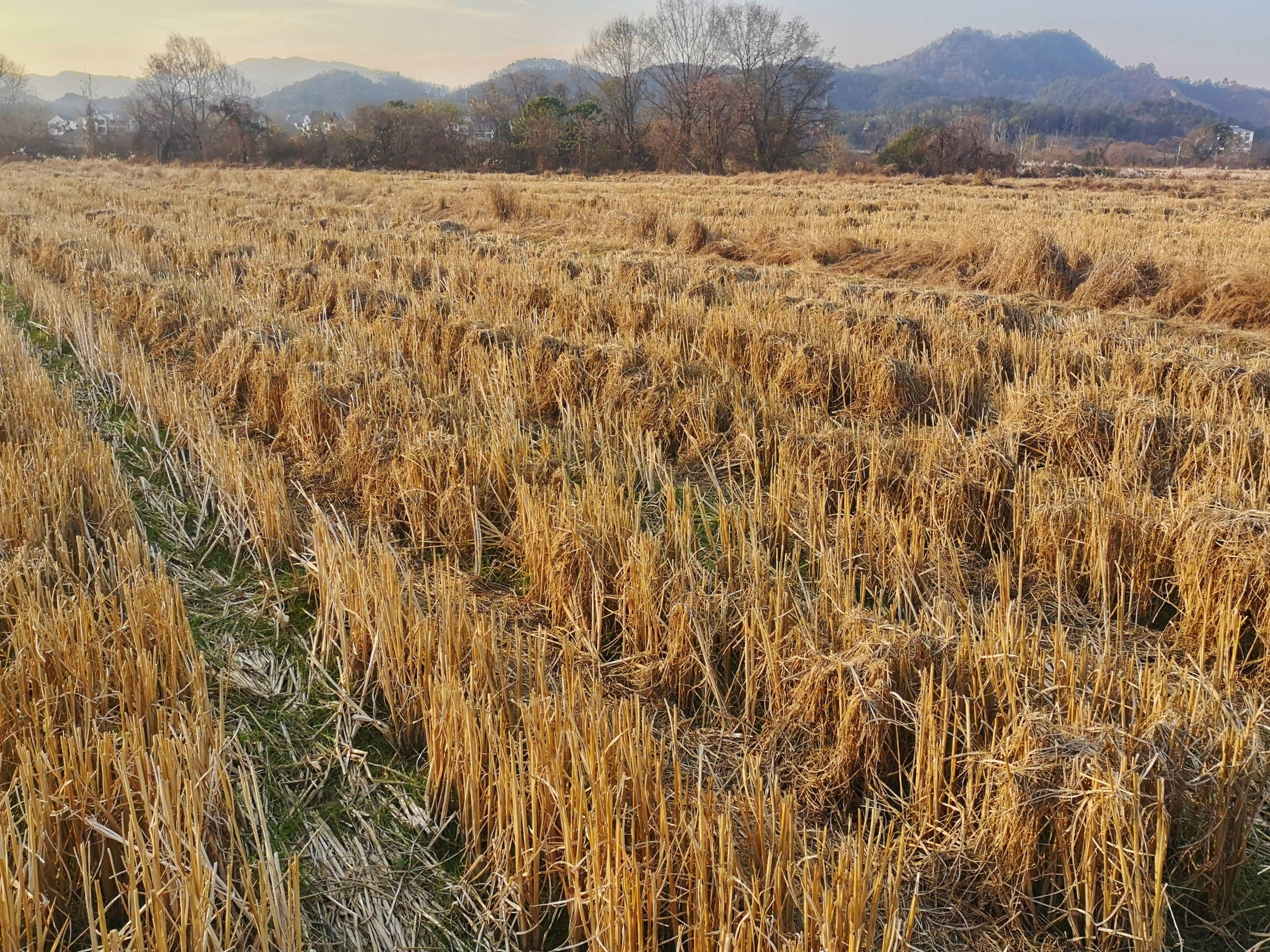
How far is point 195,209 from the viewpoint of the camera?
1586 cm

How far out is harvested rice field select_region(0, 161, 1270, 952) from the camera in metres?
1.90

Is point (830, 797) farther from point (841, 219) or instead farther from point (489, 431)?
point (841, 219)

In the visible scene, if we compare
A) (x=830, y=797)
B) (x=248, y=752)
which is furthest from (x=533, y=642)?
(x=830, y=797)

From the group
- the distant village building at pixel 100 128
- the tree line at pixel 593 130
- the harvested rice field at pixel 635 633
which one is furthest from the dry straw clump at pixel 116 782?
the distant village building at pixel 100 128

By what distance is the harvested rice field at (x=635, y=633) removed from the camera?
1.90 meters

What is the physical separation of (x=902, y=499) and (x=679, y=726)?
1.79m

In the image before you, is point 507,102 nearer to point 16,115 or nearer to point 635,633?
point 16,115

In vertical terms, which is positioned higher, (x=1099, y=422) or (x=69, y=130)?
(x=69, y=130)

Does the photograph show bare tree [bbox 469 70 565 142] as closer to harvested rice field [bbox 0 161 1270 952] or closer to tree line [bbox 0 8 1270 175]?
tree line [bbox 0 8 1270 175]

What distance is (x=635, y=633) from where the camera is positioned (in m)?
2.97

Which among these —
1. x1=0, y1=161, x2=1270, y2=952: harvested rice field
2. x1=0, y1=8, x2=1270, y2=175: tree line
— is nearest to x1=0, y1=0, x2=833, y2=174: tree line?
x1=0, y1=8, x2=1270, y2=175: tree line

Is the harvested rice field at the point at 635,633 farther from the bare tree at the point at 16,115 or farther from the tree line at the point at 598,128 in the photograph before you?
the bare tree at the point at 16,115

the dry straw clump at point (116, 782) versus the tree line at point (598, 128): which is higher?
the tree line at point (598, 128)

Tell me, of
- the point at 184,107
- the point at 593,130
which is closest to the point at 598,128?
the point at 593,130
